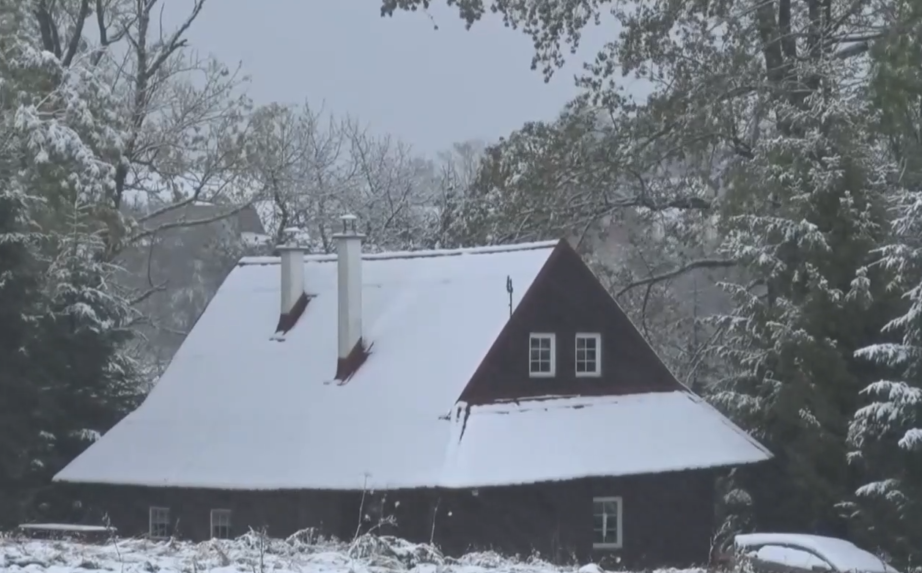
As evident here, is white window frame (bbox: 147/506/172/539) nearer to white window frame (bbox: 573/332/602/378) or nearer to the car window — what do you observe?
white window frame (bbox: 573/332/602/378)

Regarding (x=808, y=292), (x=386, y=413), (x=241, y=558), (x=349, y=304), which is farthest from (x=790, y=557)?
(x=349, y=304)

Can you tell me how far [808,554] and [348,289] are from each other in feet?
33.7

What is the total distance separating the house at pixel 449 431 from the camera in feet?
73.8

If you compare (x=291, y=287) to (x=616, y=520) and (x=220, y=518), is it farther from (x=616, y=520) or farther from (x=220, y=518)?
(x=616, y=520)

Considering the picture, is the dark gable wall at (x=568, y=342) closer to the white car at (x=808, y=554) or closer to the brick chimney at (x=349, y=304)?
the brick chimney at (x=349, y=304)

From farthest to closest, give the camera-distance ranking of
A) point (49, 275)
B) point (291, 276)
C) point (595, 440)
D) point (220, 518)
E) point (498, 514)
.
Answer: point (49, 275) → point (291, 276) → point (220, 518) → point (595, 440) → point (498, 514)

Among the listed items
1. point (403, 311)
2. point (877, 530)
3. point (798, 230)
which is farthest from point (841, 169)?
point (403, 311)

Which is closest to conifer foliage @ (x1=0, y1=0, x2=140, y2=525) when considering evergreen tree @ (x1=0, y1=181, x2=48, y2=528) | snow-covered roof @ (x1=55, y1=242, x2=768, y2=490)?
evergreen tree @ (x1=0, y1=181, x2=48, y2=528)

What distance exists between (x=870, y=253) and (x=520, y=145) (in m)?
7.47

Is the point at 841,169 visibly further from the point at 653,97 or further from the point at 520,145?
the point at 520,145

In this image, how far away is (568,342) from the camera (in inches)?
973

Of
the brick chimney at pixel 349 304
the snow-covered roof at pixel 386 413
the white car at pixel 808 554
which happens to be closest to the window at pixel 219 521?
the snow-covered roof at pixel 386 413

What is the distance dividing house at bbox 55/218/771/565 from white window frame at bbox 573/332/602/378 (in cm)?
2

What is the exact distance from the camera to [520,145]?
90.7ft
